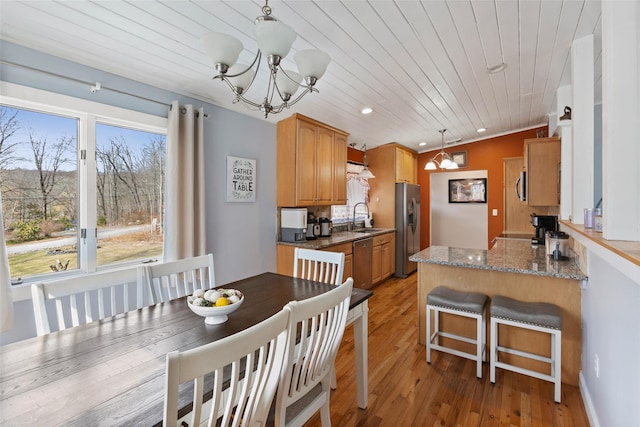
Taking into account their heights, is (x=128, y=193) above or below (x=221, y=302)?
above

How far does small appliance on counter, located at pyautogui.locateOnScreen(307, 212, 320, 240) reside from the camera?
4030 millimetres

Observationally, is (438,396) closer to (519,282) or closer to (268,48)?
(519,282)

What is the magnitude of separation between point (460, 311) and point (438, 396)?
0.64 m

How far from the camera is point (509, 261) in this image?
8.23ft

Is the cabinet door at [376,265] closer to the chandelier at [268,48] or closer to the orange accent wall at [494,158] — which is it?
the orange accent wall at [494,158]

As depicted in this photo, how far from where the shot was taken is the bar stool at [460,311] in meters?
2.28

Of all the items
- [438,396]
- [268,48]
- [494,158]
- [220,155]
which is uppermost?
[494,158]

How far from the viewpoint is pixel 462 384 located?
2219 mm

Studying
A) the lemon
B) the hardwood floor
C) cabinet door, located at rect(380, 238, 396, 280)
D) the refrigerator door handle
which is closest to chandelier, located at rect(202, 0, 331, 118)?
the lemon

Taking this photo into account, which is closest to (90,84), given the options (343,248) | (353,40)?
(353,40)

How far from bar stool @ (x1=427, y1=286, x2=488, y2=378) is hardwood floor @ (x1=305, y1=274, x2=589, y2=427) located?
0.41 feet

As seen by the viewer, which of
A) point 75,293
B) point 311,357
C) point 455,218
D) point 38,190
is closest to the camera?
point 311,357

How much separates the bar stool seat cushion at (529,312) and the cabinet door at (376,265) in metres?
2.43

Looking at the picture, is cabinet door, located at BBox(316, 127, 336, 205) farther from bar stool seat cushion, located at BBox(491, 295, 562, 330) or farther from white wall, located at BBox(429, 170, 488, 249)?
white wall, located at BBox(429, 170, 488, 249)
